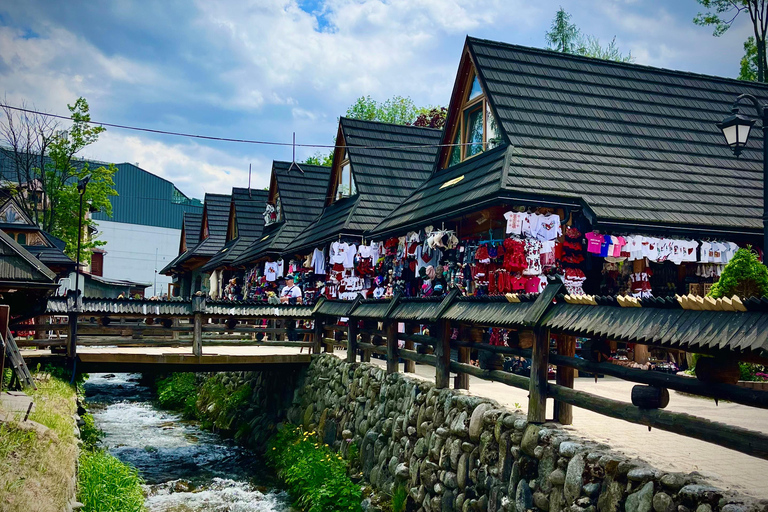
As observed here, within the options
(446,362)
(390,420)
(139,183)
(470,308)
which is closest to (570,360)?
(470,308)

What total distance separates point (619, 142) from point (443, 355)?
8467 millimetres

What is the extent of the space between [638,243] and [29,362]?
470 inches

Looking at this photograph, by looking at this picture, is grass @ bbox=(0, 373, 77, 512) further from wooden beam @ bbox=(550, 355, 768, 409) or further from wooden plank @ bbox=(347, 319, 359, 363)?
wooden plank @ bbox=(347, 319, 359, 363)

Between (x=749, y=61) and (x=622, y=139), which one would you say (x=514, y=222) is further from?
(x=749, y=61)

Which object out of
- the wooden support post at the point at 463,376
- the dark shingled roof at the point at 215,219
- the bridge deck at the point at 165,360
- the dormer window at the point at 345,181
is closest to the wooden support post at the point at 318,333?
the bridge deck at the point at 165,360

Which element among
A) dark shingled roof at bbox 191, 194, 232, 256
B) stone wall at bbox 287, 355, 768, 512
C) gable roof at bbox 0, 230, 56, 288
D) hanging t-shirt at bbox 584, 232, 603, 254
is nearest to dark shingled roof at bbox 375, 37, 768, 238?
hanging t-shirt at bbox 584, 232, 603, 254

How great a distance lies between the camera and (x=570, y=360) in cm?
636

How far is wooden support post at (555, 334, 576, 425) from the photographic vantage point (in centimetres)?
657

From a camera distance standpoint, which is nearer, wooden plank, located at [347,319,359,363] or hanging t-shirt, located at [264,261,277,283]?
wooden plank, located at [347,319,359,363]

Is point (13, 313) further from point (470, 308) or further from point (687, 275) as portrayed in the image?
point (687, 275)

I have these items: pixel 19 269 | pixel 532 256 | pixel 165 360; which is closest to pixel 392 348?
pixel 532 256

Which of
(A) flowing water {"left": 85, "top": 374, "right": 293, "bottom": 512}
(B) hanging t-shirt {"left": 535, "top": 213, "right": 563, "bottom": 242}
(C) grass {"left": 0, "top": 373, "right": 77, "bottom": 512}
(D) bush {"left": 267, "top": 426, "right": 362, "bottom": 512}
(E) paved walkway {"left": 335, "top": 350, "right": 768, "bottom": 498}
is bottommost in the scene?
(A) flowing water {"left": 85, "top": 374, "right": 293, "bottom": 512}

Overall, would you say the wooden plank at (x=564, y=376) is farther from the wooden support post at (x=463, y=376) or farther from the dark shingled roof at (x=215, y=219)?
the dark shingled roof at (x=215, y=219)

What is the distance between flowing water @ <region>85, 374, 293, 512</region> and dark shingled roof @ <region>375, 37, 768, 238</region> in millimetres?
6375
